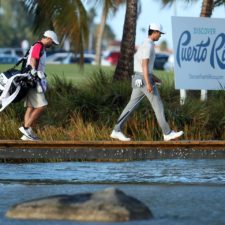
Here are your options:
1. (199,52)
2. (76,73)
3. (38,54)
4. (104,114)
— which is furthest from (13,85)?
(76,73)

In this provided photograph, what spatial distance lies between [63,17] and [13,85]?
30.7ft

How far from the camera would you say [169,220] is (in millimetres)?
9250

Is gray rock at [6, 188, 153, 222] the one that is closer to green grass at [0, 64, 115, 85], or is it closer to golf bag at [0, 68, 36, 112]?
golf bag at [0, 68, 36, 112]

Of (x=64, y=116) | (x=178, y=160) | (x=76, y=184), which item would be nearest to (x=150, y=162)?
(x=178, y=160)

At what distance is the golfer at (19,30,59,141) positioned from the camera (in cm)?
1459

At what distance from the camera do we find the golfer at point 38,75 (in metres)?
14.6

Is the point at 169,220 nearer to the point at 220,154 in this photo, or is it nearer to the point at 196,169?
the point at 196,169

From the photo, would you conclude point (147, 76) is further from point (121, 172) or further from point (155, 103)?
point (121, 172)

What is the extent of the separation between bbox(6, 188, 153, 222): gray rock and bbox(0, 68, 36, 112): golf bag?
5275mm

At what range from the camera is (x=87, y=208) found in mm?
9203

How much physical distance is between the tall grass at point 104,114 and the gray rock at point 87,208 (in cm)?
746

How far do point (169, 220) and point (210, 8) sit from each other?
1566 cm

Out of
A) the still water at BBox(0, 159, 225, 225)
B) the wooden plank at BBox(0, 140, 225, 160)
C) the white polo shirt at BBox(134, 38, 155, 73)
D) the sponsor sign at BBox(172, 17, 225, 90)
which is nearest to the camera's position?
the still water at BBox(0, 159, 225, 225)

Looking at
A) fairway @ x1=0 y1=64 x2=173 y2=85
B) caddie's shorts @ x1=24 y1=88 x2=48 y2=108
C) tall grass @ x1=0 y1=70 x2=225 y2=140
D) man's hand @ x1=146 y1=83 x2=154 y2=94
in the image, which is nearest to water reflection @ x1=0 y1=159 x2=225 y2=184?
caddie's shorts @ x1=24 y1=88 x2=48 y2=108
